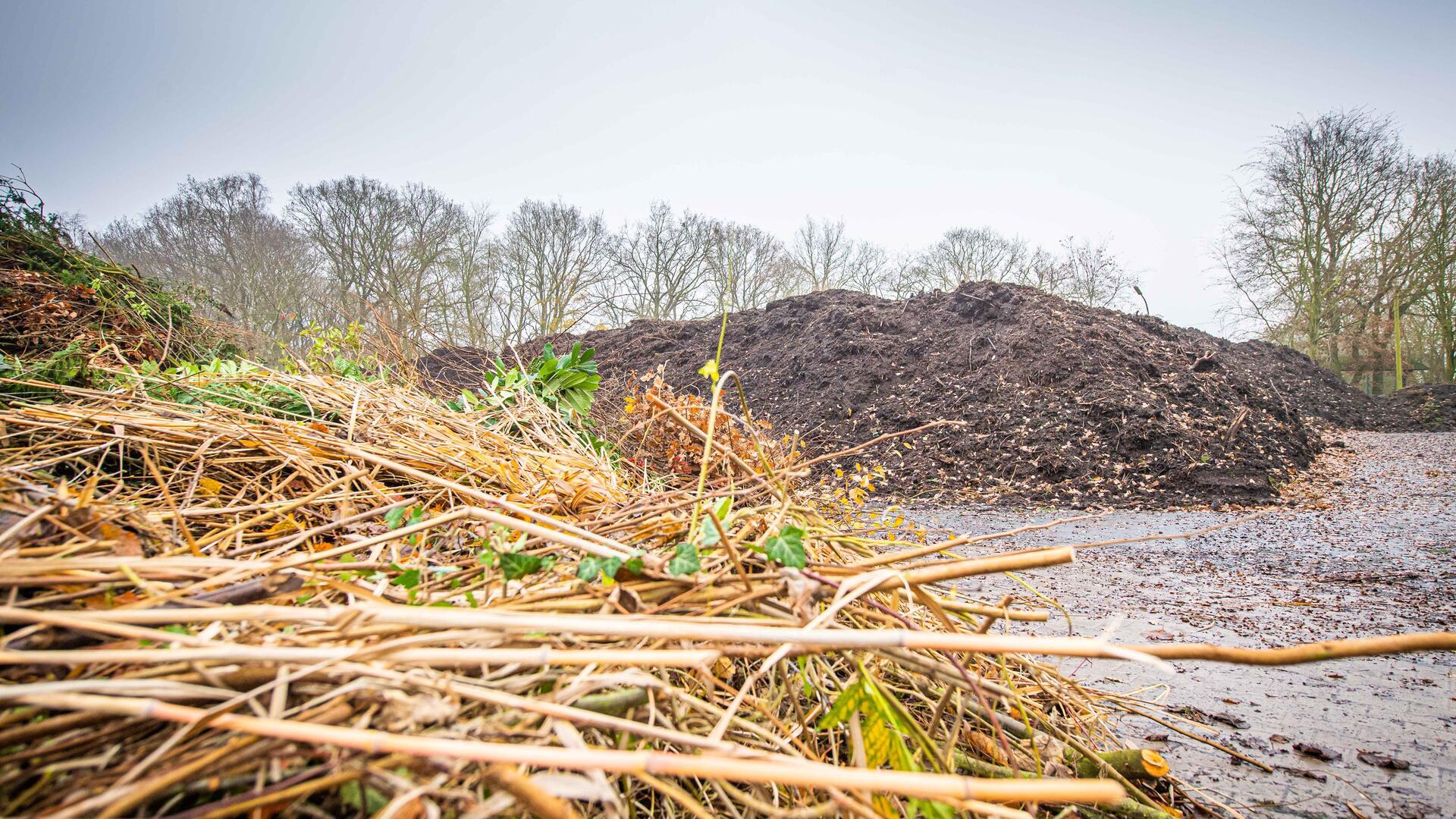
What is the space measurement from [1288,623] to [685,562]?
11.0ft

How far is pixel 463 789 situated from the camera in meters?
0.48

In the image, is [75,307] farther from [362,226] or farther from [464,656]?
[362,226]

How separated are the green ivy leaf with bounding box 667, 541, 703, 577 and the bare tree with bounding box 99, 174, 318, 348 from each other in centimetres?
1822

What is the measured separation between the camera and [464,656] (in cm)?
53

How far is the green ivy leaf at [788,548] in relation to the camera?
0.74 meters

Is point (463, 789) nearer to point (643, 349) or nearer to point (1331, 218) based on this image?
point (643, 349)

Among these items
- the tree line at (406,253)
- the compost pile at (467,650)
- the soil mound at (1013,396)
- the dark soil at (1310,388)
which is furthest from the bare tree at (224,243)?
the dark soil at (1310,388)

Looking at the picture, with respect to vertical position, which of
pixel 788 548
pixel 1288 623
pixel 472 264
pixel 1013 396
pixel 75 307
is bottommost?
pixel 1288 623

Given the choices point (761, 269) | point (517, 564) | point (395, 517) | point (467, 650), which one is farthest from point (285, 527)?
point (761, 269)

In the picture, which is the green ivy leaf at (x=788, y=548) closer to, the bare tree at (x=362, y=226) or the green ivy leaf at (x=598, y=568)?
the green ivy leaf at (x=598, y=568)

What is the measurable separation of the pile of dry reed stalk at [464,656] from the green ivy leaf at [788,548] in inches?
0.6

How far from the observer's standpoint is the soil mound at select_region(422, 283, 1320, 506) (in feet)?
20.5

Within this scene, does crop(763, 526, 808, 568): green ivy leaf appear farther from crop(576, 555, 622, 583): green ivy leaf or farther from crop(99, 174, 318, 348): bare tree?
crop(99, 174, 318, 348): bare tree

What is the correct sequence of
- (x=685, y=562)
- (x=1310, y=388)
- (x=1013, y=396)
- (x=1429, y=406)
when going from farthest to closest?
(x=1310, y=388) < (x=1429, y=406) < (x=1013, y=396) < (x=685, y=562)
